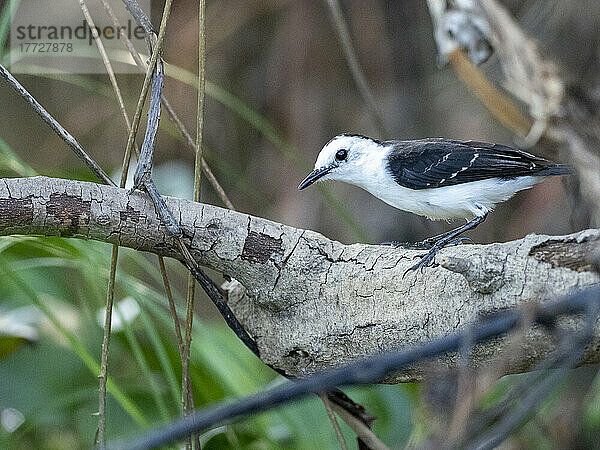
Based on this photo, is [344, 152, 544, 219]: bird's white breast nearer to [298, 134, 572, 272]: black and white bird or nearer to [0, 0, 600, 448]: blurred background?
[298, 134, 572, 272]: black and white bird

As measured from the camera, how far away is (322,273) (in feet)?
2.45

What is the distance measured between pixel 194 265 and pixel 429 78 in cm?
164

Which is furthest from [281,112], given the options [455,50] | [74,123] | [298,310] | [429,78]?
[298,310]

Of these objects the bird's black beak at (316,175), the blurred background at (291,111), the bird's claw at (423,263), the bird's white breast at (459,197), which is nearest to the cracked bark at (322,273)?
the bird's claw at (423,263)

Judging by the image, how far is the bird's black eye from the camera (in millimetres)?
1082

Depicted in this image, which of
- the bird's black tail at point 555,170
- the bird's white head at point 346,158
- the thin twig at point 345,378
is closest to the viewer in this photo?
the thin twig at point 345,378

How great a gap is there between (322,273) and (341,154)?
14.8 inches

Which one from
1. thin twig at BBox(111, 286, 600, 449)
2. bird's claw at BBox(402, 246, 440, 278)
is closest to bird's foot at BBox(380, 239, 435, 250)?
bird's claw at BBox(402, 246, 440, 278)

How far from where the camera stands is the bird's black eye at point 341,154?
1.08m

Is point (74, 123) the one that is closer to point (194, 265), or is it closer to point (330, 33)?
point (330, 33)

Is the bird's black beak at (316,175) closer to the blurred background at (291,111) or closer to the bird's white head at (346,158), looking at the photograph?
the bird's white head at (346,158)

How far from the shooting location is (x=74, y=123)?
2.18 m

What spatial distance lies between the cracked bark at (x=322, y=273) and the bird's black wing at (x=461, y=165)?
0.22 metres

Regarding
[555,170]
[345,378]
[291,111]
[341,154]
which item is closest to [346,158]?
[341,154]
